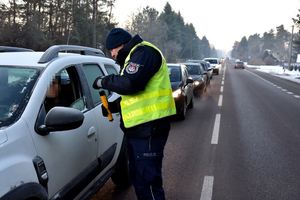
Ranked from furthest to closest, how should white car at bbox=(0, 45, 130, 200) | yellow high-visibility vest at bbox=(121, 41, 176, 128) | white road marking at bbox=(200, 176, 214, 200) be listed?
white road marking at bbox=(200, 176, 214, 200) < yellow high-visibility vest at bbox=(121, 41, 176, 128) < white car at bbox=(0, 45, 130, 200)

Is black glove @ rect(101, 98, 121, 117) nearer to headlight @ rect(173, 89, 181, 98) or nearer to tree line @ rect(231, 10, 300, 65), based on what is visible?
headlight @ rect(173, 89, 181, 98)

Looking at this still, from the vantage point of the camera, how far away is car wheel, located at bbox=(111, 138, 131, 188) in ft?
15.7

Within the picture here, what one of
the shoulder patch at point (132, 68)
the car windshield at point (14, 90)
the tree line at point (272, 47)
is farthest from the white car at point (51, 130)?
the tree line at point (272, 47)

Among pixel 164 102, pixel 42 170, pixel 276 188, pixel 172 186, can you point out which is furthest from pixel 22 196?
pixel 276 188

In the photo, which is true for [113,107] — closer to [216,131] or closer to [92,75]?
[92,75]

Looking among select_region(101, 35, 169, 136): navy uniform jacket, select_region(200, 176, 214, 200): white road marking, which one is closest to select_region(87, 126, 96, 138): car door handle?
select_region(101, 35, 169, 136): navy uniform jacket

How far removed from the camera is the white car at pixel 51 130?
2463mm

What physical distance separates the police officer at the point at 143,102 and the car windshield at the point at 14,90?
0.60 m

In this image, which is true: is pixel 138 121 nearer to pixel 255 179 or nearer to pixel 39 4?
pixel 255 179

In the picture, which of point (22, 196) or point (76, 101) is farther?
point (76, 101)

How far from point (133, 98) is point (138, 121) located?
0.20 m

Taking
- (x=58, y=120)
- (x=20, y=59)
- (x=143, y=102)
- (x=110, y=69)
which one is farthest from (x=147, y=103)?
(x=110, y=69)

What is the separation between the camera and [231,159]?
678cm

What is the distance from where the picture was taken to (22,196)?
2.35 metres
